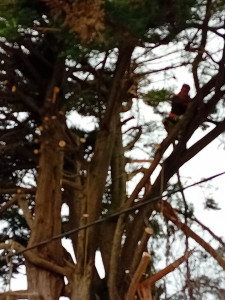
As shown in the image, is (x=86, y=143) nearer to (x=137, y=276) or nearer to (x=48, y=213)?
(x=48, y=213)

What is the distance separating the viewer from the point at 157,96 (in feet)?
10.8

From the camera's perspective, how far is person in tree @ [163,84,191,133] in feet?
9.52

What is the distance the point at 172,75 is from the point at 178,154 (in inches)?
23.9

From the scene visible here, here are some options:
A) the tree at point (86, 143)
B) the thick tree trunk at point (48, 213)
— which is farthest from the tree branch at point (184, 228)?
the thick tree trunk at point (48, 213)

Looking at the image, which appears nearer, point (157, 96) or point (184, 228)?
point (184, 228)

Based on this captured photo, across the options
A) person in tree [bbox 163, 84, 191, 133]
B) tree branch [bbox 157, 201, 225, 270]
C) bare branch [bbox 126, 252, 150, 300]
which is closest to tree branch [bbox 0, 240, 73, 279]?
bare branch [bbox 126, 252, 150, 300]

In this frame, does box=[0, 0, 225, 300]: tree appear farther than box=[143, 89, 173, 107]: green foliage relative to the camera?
No

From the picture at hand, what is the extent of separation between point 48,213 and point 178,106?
89 cm

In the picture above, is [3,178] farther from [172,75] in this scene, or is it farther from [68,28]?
[68,28]

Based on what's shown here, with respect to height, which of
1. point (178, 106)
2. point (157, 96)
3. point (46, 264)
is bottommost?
point (46, 264)

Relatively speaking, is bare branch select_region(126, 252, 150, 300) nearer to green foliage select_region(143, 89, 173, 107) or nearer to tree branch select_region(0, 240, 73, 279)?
tree branch select_region(0, 240, 73, 279)

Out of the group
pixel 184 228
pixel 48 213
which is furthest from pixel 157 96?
pixel 48 213

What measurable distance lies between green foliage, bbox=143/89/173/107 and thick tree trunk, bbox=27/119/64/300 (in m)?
0.59

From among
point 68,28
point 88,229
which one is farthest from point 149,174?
point 68,28
